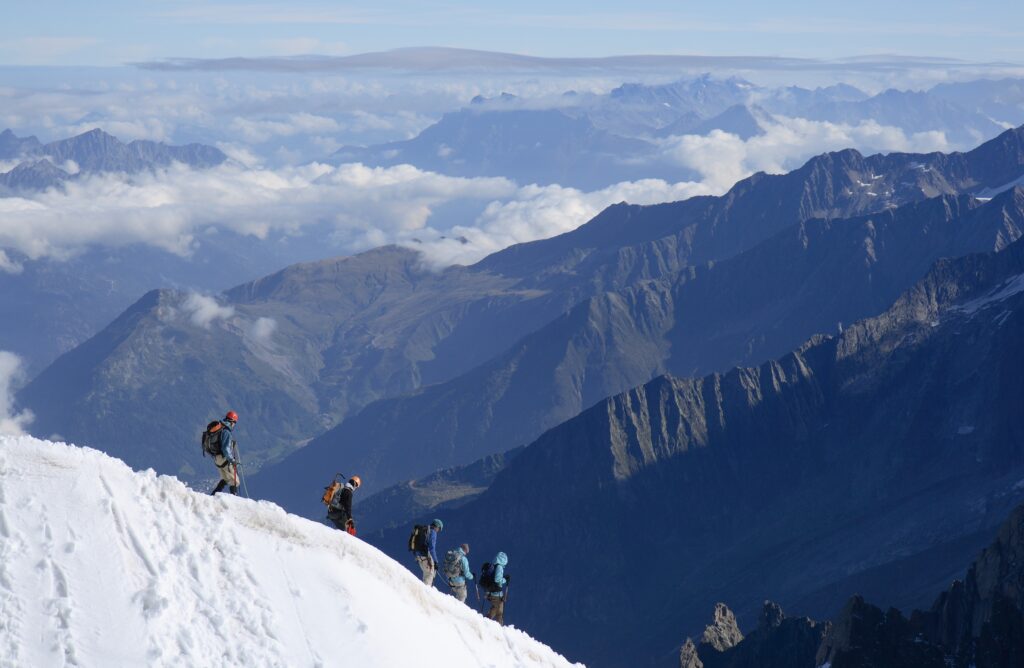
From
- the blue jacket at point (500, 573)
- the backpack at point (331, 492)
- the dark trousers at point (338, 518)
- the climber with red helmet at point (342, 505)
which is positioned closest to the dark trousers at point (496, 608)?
the blue jacket at point (500, 573)

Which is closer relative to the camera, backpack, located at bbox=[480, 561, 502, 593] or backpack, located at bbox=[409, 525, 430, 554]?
backpack, located at bbox=[409, 525, 430, 554]

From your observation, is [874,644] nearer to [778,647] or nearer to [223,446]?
[778,647]

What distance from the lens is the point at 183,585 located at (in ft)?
148

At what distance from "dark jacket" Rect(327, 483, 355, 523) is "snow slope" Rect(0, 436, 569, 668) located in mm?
3131

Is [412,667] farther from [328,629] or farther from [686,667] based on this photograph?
[686,667]

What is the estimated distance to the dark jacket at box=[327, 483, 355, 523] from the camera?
182 feet

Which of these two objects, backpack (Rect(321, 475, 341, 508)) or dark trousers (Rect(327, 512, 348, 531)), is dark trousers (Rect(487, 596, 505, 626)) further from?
backpack (Rect(321, 475, 341, 508))

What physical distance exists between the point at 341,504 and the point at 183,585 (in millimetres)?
11589

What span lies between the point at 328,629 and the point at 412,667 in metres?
3.41

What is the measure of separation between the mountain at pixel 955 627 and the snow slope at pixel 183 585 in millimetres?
93525

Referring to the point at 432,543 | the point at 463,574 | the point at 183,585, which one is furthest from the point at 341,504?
the point at 183,585

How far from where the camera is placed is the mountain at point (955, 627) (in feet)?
443

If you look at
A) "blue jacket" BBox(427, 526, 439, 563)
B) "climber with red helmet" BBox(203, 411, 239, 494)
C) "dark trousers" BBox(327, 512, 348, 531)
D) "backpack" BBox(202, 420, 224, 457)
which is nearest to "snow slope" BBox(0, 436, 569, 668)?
"climber with red helmet" BBox(203, 411, 239, 494)

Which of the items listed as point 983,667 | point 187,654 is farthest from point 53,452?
point 983,667
